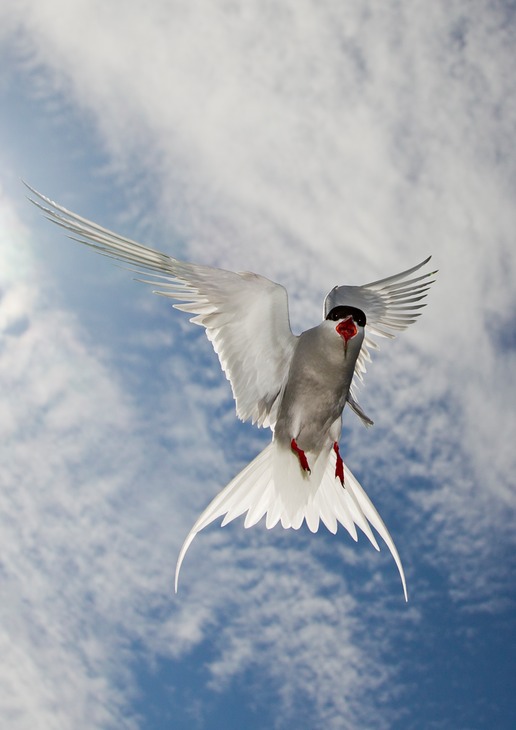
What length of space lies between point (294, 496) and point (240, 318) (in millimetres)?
2231

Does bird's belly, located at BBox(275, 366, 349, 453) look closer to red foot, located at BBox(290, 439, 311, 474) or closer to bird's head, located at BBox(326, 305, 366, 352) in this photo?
red foot, located at BBox(290, 439, 311, 474)

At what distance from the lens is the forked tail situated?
7996mm

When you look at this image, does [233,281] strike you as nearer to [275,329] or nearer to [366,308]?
[275,329]

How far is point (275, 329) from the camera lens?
25.5 ft

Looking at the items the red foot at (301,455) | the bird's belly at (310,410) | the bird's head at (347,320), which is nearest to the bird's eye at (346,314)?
the bird's head at (347,320)

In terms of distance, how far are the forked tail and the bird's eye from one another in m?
1.74

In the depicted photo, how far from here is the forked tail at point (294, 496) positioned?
800cm

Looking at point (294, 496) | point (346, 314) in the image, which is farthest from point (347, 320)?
point (294, 496)

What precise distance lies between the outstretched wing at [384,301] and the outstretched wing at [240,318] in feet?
A: 2.25

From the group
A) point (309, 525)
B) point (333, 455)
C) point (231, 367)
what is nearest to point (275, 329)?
point (231, 367)

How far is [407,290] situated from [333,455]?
7.02ft

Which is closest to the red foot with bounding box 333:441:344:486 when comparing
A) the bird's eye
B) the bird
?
the bird

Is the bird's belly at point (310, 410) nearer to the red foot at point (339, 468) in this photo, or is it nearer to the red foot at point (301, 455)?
the red foot at point (301, 455)

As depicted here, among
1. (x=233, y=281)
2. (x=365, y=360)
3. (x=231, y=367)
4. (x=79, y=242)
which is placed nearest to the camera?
(x=79, y=242)
